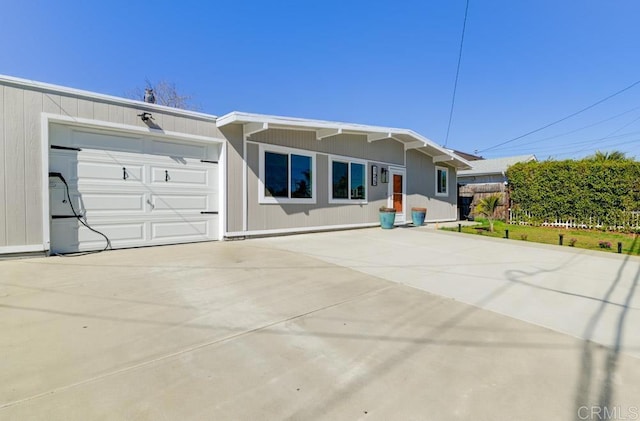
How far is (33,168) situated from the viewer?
488 centimetres

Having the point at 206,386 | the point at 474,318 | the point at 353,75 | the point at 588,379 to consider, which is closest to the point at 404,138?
the point at 353,75

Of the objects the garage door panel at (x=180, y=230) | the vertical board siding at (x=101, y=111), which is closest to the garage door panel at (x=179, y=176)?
the garage door panel at (x=180, y=230)

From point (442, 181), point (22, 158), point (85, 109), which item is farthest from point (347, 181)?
point (22, 158)

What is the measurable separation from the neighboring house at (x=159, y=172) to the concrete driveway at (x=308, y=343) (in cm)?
115

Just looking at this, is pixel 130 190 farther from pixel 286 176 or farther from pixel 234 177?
pixel 286 176

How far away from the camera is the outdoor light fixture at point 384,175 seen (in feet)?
36.0

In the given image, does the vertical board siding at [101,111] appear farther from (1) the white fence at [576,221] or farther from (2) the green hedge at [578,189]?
(1) the white fence at [576,221]

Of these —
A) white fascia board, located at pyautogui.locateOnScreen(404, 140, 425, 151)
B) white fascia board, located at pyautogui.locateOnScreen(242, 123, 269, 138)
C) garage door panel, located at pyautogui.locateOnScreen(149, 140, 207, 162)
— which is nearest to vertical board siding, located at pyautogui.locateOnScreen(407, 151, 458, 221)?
white fascia board, located at pyautogui.locateOnScreen(404, 140, 425, 151)

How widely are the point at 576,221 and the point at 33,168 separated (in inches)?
640

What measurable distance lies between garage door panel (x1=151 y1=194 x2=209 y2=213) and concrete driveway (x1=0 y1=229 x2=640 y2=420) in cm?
201

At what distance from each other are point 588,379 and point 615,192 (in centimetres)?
1280

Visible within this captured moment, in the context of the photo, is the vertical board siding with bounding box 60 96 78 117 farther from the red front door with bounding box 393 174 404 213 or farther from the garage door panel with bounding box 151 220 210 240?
the red front door with bounding box 393 174 404 213

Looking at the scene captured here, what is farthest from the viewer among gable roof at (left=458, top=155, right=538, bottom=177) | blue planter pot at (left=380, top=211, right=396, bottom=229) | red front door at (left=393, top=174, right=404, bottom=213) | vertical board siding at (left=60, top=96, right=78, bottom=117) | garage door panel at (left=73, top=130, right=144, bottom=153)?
gable roof at (left=458, top=155, right=538, bottom=177)

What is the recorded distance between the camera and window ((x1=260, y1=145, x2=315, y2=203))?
7727mm
